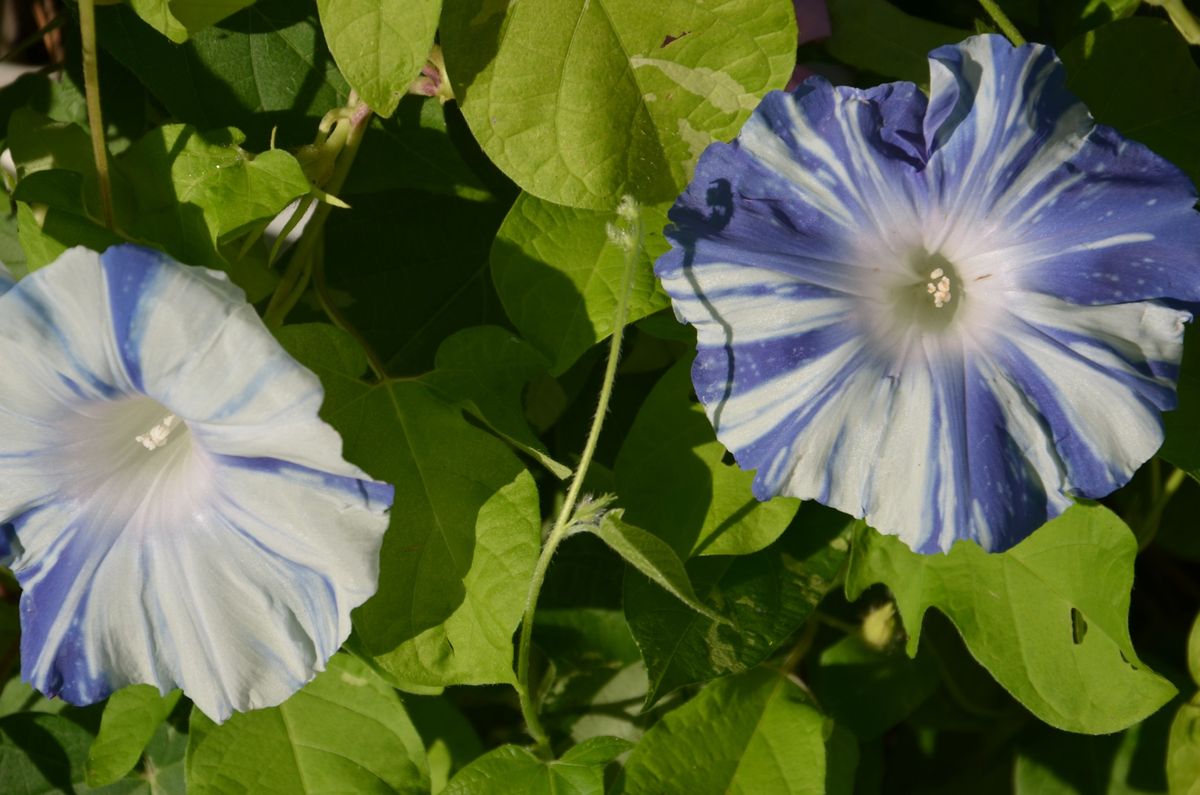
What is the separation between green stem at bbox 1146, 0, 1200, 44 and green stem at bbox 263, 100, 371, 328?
0.66m

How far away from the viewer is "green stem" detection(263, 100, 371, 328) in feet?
3.22

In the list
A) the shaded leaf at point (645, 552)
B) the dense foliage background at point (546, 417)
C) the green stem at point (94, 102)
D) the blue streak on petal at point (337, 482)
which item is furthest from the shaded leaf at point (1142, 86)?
the green stem at point (94, 102)

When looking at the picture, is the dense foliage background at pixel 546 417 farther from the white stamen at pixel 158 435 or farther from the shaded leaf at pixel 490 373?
the white stamen at pixel 158 435

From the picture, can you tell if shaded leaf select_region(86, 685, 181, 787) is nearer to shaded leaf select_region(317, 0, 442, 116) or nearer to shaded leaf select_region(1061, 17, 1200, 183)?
shaded leaf select_region(317, 0, 442, 116)

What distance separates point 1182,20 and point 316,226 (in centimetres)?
73

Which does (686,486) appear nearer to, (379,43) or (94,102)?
(379,43)

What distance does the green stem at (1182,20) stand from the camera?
99 centimetres

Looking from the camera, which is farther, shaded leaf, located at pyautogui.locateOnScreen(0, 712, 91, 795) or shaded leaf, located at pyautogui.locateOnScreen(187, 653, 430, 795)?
shaded leaf, located at pyautogui.locateOnScreen(0, 712, 91, 795)

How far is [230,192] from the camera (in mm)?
903

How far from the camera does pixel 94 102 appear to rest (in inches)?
34.5

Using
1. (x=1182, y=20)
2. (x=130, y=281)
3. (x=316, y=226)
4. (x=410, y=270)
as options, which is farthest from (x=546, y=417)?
(x=1182, y=20)

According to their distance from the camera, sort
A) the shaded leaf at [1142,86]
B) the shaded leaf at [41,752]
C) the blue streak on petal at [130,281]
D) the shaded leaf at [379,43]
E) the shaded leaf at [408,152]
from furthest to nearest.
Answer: the shaded leaf at [41,752] < the shaded leaf at [408,152] < the shaded leaf at [1142,86] < the shaded leaf at [379,43] < the blue streak on petal at [130,281]

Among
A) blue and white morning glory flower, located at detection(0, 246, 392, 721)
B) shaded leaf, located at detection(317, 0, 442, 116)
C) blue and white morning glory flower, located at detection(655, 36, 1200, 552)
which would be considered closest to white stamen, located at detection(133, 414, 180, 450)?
blue and white morning glory flower, located at detection(0, 246, 392, 721)

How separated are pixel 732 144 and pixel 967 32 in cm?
41
